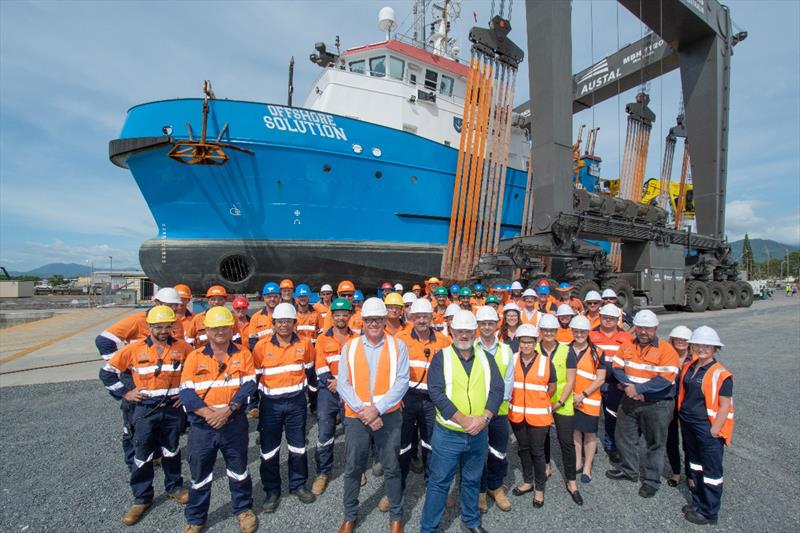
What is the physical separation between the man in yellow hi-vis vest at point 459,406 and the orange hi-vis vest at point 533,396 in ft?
1.90

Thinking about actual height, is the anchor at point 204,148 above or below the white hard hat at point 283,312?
above

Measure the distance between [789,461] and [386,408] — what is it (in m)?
4.14

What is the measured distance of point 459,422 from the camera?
2342mm

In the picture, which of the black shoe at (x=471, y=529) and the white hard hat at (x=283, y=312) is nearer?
the black shoe at (x=471, y=529)

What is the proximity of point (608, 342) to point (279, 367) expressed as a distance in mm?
3118

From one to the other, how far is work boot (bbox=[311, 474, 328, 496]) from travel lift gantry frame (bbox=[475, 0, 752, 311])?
7.72 meters

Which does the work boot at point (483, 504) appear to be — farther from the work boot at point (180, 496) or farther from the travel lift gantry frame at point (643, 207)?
the travel lift gantry frame at point (643, 207)

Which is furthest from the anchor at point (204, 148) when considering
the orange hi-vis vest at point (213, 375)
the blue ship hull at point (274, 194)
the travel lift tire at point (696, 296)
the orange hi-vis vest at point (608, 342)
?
the travel lift tire at point (696, 296)

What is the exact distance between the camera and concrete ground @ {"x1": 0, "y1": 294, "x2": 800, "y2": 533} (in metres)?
2.73

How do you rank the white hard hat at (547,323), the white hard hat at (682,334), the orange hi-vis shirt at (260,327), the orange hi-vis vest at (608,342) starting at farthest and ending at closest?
1. the orange hi-vis shirt at (260,327)
2. the orange hi-vis vest at (608,342)
3. the white hard hat at (682,334)
4. the white hard hat at (547,323)

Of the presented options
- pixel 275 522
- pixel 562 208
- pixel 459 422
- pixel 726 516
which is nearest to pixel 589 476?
pixel 726 516

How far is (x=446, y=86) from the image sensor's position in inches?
503

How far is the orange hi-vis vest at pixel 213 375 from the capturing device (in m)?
2.59

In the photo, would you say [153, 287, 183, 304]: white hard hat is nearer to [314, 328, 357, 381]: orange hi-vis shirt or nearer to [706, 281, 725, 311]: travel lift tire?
[314, 328, 357, 381]: orange hi-vis shirt
